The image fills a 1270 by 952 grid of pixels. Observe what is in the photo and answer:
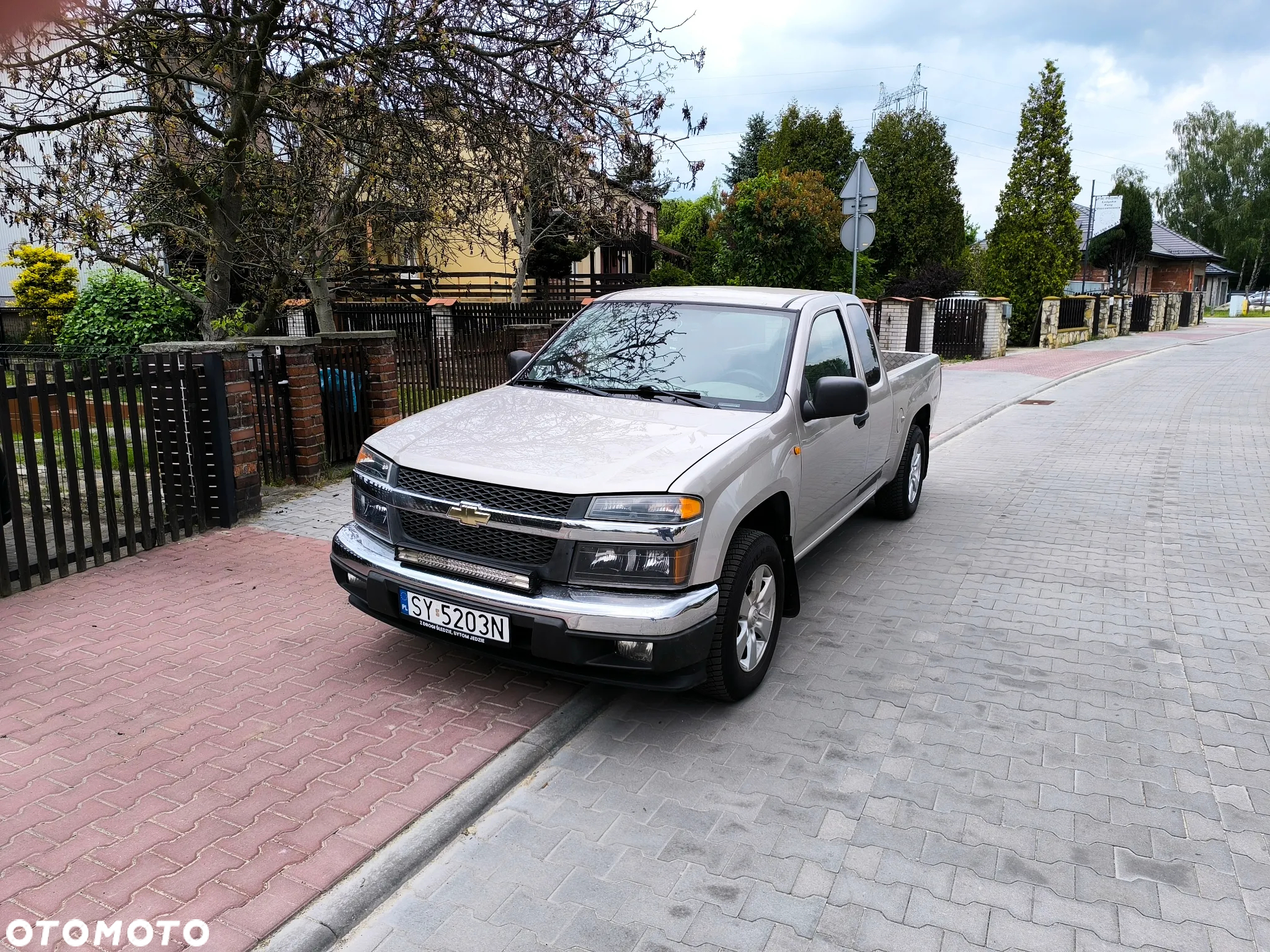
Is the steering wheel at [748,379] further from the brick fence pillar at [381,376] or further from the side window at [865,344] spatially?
the brick fence pillar at [381,376]

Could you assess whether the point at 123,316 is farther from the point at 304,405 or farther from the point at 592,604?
the point at 592,604

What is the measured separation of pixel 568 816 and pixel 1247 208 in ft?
278

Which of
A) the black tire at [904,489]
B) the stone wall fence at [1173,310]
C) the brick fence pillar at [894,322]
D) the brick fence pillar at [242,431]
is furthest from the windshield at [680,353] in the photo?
the stone wall fence at [1173,310]

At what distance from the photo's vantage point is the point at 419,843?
10.7ft

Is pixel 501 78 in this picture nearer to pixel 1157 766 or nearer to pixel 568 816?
pixel 568 816

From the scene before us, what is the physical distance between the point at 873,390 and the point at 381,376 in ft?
16.6

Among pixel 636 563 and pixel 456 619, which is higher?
pixel 636 563

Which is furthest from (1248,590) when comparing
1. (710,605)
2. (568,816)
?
(568,816)

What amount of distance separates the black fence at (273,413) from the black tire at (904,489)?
5.19m

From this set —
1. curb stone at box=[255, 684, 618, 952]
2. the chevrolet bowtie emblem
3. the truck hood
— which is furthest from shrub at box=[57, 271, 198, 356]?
curb stone at box=[255, 684, 618, 952]

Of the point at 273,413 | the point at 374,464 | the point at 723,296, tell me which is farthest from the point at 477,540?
the point at 273,413

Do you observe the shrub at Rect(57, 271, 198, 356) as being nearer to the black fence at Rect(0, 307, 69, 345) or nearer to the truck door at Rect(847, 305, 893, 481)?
the black fence at Rect(0, 307, 69, 345)

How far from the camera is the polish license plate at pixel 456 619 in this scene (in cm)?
390

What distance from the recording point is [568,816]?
3504 mm
